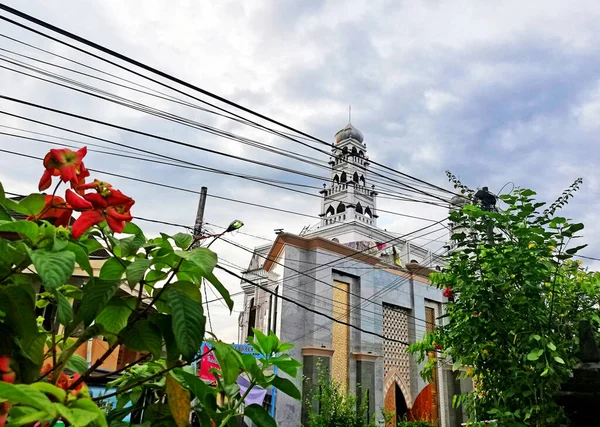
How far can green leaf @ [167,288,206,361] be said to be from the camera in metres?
0.61

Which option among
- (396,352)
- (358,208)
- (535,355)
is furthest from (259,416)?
(358,208)

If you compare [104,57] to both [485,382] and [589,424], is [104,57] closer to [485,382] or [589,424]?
[485,382]

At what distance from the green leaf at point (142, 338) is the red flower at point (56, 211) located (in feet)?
0.79

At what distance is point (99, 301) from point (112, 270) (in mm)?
69

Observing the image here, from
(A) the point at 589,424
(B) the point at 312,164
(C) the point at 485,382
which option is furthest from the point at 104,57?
(A) the point at 589,424

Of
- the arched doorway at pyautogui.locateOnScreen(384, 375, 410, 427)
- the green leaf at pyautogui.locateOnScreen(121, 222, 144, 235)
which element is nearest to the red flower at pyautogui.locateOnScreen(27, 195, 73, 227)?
the green leaf at pyautogui.locateOnScreen(121, 222, 144, 235)

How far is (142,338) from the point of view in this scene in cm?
67

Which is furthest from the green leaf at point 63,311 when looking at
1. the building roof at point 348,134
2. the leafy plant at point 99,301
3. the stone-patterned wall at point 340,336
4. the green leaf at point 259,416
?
the building roof at point 348,134

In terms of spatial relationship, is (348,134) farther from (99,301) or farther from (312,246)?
(99,301)

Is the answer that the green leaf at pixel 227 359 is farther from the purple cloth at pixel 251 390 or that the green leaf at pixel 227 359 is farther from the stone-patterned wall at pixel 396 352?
the stone-patterned wall at pixel 396 352

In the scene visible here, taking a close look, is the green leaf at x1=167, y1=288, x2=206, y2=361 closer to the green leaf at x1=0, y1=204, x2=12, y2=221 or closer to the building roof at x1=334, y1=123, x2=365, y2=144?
the green leaf at x1=0, y1=204, x2=12, y2=221

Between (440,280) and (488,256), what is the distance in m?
0.50

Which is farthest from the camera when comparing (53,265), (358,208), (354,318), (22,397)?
(358,208)

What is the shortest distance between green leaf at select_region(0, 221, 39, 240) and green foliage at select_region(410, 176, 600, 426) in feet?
6.22
